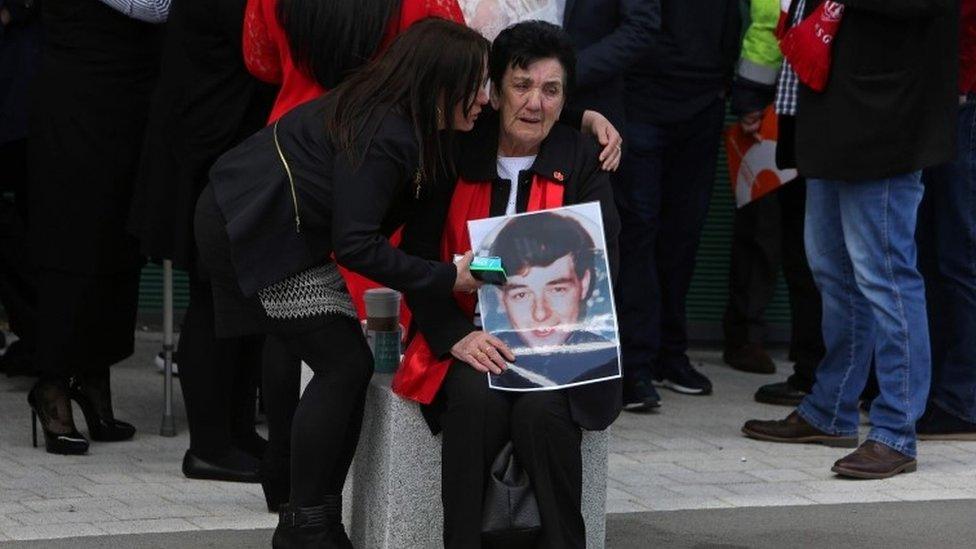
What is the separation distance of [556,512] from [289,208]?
3.27 ft

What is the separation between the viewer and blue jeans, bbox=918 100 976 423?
681 cm

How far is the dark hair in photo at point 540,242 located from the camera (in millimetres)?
4797

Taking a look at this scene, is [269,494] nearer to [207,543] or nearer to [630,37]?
[207,543]

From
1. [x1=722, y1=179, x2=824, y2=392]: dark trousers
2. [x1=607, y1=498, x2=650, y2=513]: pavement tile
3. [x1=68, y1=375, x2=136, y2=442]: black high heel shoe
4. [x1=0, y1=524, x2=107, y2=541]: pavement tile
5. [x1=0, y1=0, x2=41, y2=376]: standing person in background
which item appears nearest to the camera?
[x1=0, y1=524, x2=107, y2=541]: pavement tile

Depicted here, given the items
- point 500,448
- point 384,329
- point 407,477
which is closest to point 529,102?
point 384,329

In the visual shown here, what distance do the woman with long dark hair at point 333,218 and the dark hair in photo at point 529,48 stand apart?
0.49 feet

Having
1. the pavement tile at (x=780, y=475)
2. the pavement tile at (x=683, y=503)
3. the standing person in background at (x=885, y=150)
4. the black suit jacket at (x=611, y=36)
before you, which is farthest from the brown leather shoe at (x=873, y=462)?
the black suit jacket at (x=611, y=36)

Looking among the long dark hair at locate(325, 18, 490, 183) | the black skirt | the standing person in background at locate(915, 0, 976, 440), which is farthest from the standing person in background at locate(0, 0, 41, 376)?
the standing person in background at locate(915, 0, 976, 440)

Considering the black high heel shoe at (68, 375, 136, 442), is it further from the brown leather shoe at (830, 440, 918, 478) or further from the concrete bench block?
the brown leather shoe at (830, 440, 918, 478)

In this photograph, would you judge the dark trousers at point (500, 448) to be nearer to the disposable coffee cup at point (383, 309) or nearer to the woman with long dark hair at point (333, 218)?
the woman with long dark hair at point (333, 218)

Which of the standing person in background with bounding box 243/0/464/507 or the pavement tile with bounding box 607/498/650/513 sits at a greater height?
the standing person in background with bounding box 243/0/464/507

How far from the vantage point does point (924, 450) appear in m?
6.92

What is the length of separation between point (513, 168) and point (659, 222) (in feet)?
9.27

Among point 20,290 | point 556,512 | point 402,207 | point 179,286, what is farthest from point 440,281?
point 179,286
